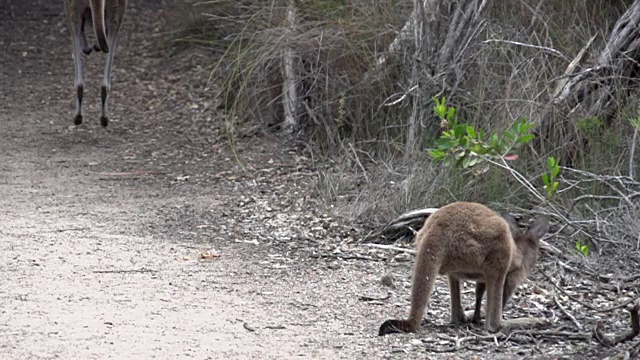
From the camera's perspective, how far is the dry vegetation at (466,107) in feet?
22.5

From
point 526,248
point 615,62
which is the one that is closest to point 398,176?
point 615,62

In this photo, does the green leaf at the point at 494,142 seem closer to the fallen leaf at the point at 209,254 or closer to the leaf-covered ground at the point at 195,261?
the leaf-covered ground at the point at 195,261

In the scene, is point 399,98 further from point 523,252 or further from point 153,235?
point 523,252

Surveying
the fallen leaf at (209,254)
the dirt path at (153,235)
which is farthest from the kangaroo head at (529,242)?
the fallen leaf at (209,254)

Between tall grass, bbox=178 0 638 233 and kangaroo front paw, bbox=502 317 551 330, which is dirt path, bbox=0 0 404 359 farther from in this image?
kangaroo front paw, bbox=502 317 551 330

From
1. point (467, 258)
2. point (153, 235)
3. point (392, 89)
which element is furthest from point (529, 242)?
point (392, 89)

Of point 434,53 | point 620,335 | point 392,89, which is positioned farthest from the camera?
point 392,89

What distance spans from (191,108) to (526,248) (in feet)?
21.9

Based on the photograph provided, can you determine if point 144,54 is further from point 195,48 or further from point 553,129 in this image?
point 553,129

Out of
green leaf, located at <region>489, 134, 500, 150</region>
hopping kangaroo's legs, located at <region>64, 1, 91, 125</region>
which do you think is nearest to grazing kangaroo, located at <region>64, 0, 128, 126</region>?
hopping kangaroo's legs, located at <region>64, 1, 91, 125</region>

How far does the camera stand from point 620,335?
5.36 meters

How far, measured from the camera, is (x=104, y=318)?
18.7 feet

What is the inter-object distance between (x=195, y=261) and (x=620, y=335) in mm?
2798

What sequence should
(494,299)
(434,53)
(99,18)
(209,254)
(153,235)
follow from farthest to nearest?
(99,18) < (434,53) < (153,235) < (209,254) < (494,299)
